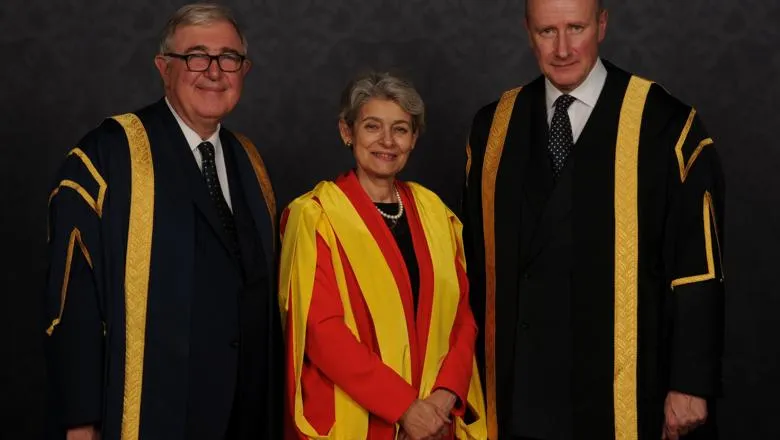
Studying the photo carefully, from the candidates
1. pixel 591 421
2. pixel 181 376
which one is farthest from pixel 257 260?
pixel 591 421

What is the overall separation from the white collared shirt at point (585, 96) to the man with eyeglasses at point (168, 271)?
37.8 inches

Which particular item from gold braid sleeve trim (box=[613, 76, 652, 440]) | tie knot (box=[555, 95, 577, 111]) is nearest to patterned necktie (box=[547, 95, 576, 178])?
tie knot (box=[555, 95, 577, 111])

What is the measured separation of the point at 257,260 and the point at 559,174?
918 mm

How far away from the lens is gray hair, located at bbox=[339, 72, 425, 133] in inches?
122

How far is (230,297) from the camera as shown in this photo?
2.97 meters

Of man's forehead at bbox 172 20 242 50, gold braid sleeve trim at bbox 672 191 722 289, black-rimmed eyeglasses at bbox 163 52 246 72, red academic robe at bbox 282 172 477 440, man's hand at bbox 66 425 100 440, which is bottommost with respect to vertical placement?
man's hand at bbox 66 425 100 440

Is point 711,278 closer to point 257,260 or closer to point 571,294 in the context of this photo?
point 571,294

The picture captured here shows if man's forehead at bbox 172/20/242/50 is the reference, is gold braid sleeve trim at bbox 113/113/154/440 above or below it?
below

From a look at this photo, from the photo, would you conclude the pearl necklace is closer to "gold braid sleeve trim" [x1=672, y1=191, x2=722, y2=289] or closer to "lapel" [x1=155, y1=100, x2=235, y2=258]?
"lapel" [x1=155, y1=100, x2=235, y2=258]

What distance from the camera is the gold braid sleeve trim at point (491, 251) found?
3.21 m

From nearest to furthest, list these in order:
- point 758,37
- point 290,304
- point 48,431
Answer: point 48,431, point 290,304, point 758,37

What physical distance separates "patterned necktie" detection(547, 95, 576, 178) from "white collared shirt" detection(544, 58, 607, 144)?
0.01 metres

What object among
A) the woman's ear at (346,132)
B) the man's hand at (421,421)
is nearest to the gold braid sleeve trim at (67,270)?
the woman's ear at (346,132)

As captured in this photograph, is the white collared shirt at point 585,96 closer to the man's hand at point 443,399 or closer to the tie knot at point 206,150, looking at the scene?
the man's hand at point 443,399
